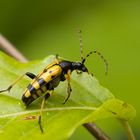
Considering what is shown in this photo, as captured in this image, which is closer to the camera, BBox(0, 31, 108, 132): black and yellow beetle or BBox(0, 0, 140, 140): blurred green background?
BBox(0, 31, 108, 132): black and yellow beetle

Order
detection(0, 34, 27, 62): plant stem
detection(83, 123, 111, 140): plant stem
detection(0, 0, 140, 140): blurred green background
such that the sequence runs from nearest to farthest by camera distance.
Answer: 1. detection(83, 123, 111, 140): plant stem
2. detection(0, 34, 27, 62): plant stem
3. detection(0, 0, 140, 140): blurred green background

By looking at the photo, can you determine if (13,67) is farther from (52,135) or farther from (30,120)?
(52,135)

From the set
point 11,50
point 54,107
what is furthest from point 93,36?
point 54,107

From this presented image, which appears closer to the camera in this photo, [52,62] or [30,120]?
[30,120]

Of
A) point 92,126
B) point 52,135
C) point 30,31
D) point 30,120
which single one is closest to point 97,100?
point 92,126

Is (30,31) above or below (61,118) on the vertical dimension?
below

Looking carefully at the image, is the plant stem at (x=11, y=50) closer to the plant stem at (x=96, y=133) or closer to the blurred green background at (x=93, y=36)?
the plant stem at (x=96, y=133)

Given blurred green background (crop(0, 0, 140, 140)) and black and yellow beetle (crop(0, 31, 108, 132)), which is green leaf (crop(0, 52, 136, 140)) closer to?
black and yellow beetle (crop(0, 31, 108, 132))

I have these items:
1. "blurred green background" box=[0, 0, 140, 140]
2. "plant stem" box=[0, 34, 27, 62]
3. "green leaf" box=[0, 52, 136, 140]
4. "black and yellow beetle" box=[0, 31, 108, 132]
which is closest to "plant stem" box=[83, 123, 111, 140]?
"green leaf" box=[0, 52, 136, 140]
